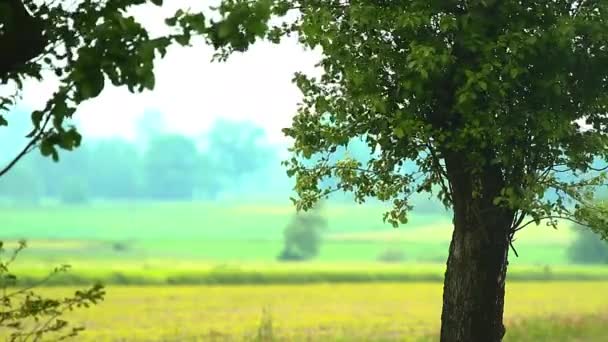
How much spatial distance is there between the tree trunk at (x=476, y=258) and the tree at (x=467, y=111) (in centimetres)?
1

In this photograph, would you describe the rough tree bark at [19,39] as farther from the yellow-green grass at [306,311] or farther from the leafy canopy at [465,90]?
the yellow-green grass at [306,311]

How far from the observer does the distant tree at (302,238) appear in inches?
1618

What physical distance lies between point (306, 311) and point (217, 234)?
3088 centimetres

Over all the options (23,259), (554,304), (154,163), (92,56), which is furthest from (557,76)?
(154,163)

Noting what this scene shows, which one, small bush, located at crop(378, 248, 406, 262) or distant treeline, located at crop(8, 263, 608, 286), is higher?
small bush, located at crop(378, 248, 406, 262)

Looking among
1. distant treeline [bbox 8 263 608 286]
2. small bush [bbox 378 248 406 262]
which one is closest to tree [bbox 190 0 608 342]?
distant treeline [bbox 8 263 608 286]

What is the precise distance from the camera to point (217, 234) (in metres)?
51.1

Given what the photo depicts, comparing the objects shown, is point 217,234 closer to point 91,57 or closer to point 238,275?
point 238,275

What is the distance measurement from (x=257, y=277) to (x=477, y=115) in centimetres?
2056

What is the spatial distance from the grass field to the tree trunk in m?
28.0

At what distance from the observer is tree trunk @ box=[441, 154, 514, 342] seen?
8547mm

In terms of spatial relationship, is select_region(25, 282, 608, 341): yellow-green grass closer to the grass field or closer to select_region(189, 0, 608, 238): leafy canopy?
select_region(189, 0, 608, 238): leafy canopy

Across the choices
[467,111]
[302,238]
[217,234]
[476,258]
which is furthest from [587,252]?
[467,111]

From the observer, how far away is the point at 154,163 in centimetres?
5259
